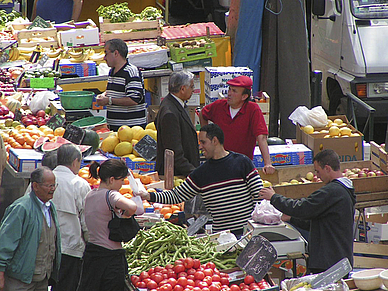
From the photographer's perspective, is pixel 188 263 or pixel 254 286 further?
pixel 188 263

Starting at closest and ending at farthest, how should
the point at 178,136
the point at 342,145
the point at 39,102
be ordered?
the point at 178,136, the point at 342,145, the point at 39,102

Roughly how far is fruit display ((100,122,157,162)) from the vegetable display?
1816 mm

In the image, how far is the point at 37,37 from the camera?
410 inches

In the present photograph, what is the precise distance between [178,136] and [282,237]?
5.14ft

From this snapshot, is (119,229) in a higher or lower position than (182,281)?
higher

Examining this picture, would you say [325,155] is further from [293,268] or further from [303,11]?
[303,11]

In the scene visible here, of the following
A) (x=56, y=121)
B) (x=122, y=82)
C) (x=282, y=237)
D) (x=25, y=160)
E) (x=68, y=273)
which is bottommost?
(x=68, y=273)

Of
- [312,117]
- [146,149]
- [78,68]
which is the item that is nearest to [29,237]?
[146,149]

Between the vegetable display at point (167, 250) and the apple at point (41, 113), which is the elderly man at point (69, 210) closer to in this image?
the vegetable display at point (167, 250)

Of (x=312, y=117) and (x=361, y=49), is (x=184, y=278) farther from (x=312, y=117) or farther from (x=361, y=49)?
(x=361, y=49)

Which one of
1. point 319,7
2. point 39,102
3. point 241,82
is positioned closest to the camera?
point 241,82

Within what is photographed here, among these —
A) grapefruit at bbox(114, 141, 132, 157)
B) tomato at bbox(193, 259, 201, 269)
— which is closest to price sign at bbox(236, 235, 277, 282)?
tomato at bbox(193, 259, 201, 269)

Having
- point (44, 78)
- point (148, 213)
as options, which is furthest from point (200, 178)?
point (44, 78)

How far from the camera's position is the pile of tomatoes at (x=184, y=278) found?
162 inches
